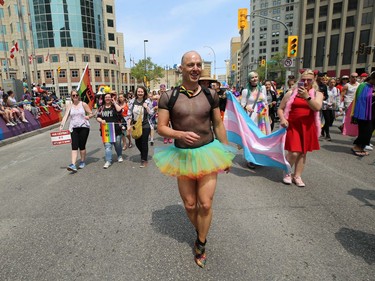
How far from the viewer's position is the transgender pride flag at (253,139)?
4.92m

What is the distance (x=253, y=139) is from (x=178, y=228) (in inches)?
110

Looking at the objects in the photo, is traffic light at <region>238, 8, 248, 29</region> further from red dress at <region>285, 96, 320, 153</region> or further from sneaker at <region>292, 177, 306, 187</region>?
sneaker at <region>292, 177, 306, 187</region>

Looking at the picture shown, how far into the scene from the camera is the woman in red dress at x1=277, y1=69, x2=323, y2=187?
14.6ft

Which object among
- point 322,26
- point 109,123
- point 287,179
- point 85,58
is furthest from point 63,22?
point 287,179

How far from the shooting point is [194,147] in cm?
261

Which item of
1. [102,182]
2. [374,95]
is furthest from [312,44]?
[102,182]

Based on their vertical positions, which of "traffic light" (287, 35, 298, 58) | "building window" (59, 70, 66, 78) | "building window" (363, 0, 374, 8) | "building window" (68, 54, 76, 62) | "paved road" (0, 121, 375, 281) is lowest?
"paved road" (0, 121, 375, 281)

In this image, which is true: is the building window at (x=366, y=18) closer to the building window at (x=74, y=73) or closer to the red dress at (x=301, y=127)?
the building window at (x=74, y=73)

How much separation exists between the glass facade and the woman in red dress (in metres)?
61.6

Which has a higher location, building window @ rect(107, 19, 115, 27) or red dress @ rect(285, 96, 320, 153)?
building window @ rect(107, 19, 115, 27)

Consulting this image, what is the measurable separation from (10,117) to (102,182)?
8.18 metres

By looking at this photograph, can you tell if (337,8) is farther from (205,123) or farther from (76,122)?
(205,123)

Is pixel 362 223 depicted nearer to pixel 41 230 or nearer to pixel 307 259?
pixel 307 259

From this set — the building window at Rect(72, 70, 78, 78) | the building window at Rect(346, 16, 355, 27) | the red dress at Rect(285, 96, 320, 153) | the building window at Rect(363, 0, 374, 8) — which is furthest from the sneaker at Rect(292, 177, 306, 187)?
the building window at Rect(346, 16, 355, 27)
